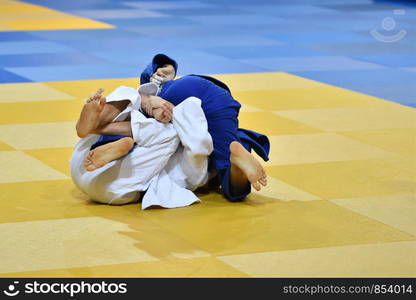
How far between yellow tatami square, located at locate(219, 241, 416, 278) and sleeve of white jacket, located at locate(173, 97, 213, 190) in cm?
120

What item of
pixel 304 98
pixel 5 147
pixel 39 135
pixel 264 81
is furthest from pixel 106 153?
pixel 264 81

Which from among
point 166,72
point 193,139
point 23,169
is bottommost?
point 23,169

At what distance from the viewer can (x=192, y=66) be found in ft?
43.2

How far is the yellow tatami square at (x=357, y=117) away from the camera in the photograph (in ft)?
31.0

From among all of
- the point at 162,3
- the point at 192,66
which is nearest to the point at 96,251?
the point at 192,66

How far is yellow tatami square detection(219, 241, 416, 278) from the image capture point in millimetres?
5320

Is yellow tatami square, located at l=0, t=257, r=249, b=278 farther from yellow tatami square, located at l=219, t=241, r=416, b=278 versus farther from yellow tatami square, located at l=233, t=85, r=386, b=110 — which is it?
yellow tatami square, located at l=233, t=85, r=386, b=110

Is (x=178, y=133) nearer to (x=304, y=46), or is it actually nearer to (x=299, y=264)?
(x=299, y=264)

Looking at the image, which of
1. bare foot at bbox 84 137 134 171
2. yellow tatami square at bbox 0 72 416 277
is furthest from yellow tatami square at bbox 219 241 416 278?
bare foot at bbox 84 137 134 171

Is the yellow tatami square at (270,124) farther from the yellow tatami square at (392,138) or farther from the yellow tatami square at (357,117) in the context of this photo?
the yellow tatami square at (392,138)

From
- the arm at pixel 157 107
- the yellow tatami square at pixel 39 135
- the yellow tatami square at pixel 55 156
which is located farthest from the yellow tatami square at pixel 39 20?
the arm at pixel 157 107
